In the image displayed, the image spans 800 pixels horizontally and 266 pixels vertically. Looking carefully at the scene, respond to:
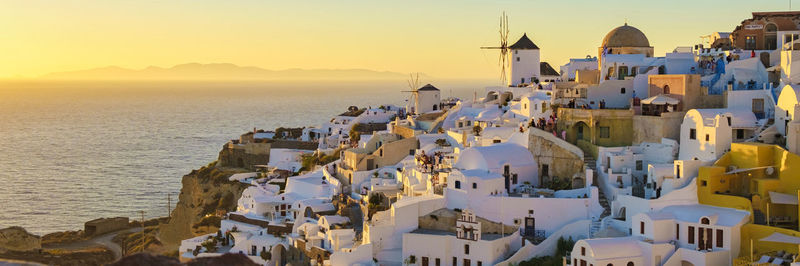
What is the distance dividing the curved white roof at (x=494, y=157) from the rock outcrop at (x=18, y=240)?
21.8 m

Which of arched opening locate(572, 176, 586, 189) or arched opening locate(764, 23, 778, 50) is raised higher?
arched opening locate(764, 23, 778, 50)

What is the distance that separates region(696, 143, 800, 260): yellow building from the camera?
28234 millimetres

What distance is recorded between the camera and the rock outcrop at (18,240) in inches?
1802

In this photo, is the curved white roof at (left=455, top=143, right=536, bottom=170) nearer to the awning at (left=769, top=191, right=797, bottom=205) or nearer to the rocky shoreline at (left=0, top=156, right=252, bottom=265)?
the awning at (left=769, top=191, right=797, bottom=205)

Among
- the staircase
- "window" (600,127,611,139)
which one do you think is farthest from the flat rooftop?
"window" (600,127,611,139)

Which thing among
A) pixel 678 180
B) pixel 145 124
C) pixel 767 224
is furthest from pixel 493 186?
pixel 145 124

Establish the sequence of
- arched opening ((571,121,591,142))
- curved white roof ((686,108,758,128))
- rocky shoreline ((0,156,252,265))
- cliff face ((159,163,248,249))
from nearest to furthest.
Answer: curved white roof ((686,108,758,128)) → arched opening ((571,121,591,142)) → rocky shoreline ((0,156,252,265)) → cliff face ((159,163,248,249))

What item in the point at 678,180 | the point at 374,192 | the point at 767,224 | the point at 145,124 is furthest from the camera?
the point at 145,124

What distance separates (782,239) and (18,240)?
3331 centimetres

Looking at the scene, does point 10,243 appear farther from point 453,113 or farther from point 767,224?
point 767,224

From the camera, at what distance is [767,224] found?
2892 cm

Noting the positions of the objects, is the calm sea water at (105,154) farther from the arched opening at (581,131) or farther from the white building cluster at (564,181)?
the arched opening at (581,131)

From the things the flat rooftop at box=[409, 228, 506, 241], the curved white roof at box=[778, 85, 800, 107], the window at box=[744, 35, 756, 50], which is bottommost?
the flat rooftop at box=[409, 228, 506, 241]

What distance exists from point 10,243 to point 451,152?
67.4 feet
